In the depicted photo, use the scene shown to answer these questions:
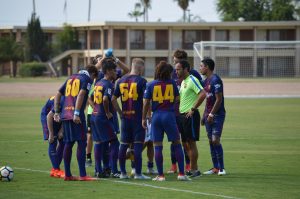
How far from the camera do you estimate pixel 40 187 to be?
556 inches

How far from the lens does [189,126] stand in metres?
15.9

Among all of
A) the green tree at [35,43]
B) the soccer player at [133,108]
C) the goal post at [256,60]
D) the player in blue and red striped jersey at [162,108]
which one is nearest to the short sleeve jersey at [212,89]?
the player in blue and red striped jersey at [162,108]

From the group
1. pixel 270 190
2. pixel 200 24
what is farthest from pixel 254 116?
pixel 200 24

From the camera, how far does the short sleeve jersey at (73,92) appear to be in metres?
14.8

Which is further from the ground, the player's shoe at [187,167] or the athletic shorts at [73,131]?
the athletic shorts at [73,131]

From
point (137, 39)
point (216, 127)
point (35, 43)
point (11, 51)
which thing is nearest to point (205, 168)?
point (216, 127)

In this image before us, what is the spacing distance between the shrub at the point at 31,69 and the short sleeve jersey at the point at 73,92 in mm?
86142

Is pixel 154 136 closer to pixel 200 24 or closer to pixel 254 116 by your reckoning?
pixel 254 116

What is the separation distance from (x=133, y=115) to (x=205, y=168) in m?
2.72

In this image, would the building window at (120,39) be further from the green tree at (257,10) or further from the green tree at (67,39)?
the green tree at (257,10)

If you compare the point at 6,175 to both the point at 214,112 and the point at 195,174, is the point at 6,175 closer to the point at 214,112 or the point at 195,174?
the point at 195,174

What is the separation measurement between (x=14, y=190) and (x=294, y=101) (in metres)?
32.1

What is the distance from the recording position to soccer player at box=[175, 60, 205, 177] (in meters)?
15.8

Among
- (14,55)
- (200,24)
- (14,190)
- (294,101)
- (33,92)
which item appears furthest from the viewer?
(14,55)
